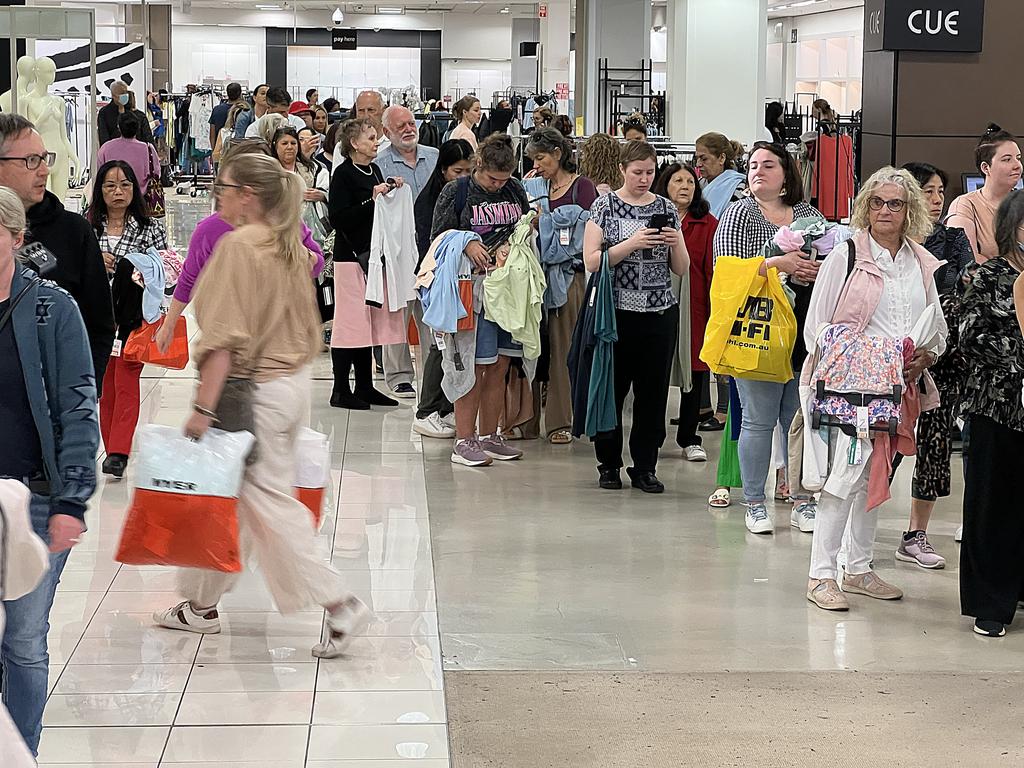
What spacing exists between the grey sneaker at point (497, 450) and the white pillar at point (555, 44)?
1960 centimetres

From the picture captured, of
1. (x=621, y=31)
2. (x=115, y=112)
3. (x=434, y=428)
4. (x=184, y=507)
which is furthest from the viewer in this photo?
(x=621, y=31)

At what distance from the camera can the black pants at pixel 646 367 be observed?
20.7 ft

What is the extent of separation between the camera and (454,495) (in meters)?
6.51

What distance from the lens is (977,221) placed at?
21.0 ft

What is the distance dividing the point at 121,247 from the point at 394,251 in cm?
189

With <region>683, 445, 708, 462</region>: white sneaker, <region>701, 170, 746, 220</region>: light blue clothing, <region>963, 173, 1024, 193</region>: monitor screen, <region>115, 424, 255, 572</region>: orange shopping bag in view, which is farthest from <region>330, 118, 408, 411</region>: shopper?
<region>115, 424, 255, 572</region>: orange shopping bag

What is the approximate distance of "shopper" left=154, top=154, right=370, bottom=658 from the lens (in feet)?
13.1

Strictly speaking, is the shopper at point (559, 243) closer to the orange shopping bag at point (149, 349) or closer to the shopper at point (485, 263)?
the shopper at point (485, 263)

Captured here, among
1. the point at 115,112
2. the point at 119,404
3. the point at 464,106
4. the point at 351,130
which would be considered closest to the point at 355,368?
the point at 351,130

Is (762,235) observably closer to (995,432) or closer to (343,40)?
(995,432)

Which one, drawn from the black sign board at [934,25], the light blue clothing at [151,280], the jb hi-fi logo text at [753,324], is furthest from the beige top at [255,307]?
the black sign board at [934,25]

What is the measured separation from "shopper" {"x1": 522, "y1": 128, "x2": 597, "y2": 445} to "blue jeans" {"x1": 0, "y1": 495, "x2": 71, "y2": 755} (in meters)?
4.35

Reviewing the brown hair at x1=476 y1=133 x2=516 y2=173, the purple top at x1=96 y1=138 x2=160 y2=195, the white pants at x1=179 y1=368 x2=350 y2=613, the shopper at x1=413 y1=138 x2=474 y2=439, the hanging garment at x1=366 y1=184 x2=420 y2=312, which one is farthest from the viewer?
the purple top at x1=96 y1=138 x2=160 y2=195

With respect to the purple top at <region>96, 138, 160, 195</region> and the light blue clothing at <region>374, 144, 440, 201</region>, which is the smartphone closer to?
the light blue clothing at <region>374, 144, 440, 201</region>
